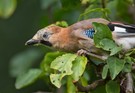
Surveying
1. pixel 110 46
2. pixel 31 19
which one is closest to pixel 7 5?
pixel 110 46

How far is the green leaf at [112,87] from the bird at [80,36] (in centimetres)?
21

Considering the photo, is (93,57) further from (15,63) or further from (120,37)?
(15,63)

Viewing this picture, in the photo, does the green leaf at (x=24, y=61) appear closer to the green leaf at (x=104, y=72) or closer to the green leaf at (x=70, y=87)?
the green leaf at (x=70, y=87)

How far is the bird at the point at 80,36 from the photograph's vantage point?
383 centimetres

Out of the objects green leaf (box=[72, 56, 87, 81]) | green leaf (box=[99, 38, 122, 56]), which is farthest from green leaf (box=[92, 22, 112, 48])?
green leaf (box=[72, 56, 87, 81])

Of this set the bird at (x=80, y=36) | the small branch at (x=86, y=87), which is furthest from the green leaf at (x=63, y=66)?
the bird at (x=80, y=36)

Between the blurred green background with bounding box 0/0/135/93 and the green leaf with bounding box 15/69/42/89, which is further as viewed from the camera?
the blurred green background with bounding box 0/0/135/93

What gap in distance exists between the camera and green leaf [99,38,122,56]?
11.4ft

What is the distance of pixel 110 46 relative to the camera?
353cm

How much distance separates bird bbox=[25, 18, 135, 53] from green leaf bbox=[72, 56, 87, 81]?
214 mm

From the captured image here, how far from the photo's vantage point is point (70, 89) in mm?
3988

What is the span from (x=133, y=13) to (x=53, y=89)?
1.05 m

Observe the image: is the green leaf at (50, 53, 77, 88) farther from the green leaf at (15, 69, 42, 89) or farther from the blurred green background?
the green leaf at (15, 69, 42, 89)

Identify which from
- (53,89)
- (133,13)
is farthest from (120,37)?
(133,13)
